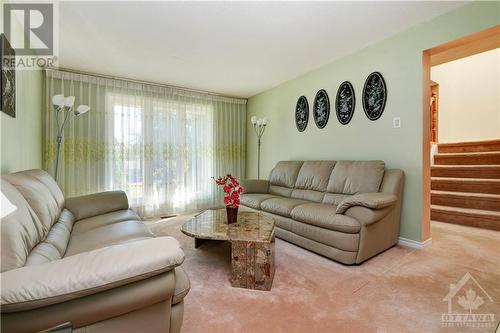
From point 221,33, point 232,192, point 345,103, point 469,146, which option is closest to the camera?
point 232,192

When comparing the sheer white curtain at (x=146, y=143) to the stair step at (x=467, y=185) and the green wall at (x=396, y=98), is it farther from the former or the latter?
the stair step at (x=467, y=185)

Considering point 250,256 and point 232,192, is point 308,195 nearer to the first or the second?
point 232,192

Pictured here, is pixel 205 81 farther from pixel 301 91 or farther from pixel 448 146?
pixel 448 146

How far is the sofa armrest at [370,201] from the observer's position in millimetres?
2078

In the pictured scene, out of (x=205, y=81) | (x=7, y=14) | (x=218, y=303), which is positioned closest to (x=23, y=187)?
(x=218, y=303)

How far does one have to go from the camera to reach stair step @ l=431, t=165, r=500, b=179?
3.47 meters

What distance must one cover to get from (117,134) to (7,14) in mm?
1950

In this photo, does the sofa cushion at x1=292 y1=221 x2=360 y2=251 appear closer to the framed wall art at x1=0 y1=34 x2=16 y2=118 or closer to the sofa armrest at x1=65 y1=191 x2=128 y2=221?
the sofa armrest at x1=65 y1=191 x2=128 y2=221

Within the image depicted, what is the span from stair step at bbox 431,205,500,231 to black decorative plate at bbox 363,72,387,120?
6.40 feet

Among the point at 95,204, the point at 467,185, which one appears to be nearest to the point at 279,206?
the point at 95,204

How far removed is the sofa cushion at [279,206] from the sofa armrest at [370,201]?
62cm

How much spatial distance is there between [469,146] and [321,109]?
3.14m

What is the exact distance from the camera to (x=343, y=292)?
1.70m

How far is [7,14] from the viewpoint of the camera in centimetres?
195
